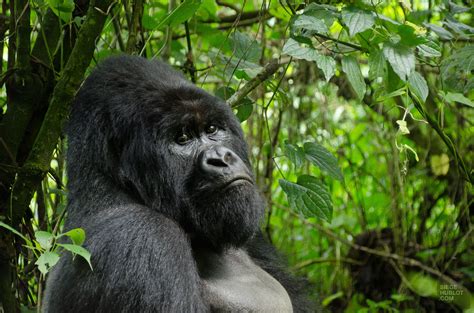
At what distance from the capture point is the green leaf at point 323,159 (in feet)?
11.2

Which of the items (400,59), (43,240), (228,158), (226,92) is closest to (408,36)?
(400,59)

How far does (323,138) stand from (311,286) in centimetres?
187

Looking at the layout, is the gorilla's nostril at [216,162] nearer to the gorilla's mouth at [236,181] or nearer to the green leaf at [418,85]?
the gorilla's mouth at [236,181]

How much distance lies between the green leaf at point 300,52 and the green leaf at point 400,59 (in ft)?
1.05

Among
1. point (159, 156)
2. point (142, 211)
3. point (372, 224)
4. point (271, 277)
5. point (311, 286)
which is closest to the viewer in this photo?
point (142, 211)

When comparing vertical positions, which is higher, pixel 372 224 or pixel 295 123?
pixel 295 123

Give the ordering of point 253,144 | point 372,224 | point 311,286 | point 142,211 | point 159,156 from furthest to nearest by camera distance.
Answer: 1. point 372,224
2. point 253,144
3. point 311,286
4. point 159,156
5. point 142,211

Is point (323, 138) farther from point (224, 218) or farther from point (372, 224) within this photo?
point (224, 218)

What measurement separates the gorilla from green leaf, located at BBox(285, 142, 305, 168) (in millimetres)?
277

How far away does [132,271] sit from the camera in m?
2.53

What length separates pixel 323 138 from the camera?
17.6 ft

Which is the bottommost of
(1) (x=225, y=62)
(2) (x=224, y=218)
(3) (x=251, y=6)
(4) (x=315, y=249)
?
(4) (x=315, y=249)

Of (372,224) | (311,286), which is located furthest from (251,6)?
(311,286)

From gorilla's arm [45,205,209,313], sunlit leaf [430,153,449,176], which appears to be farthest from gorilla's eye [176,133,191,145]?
sunlit leaf [430,153,449,176]
